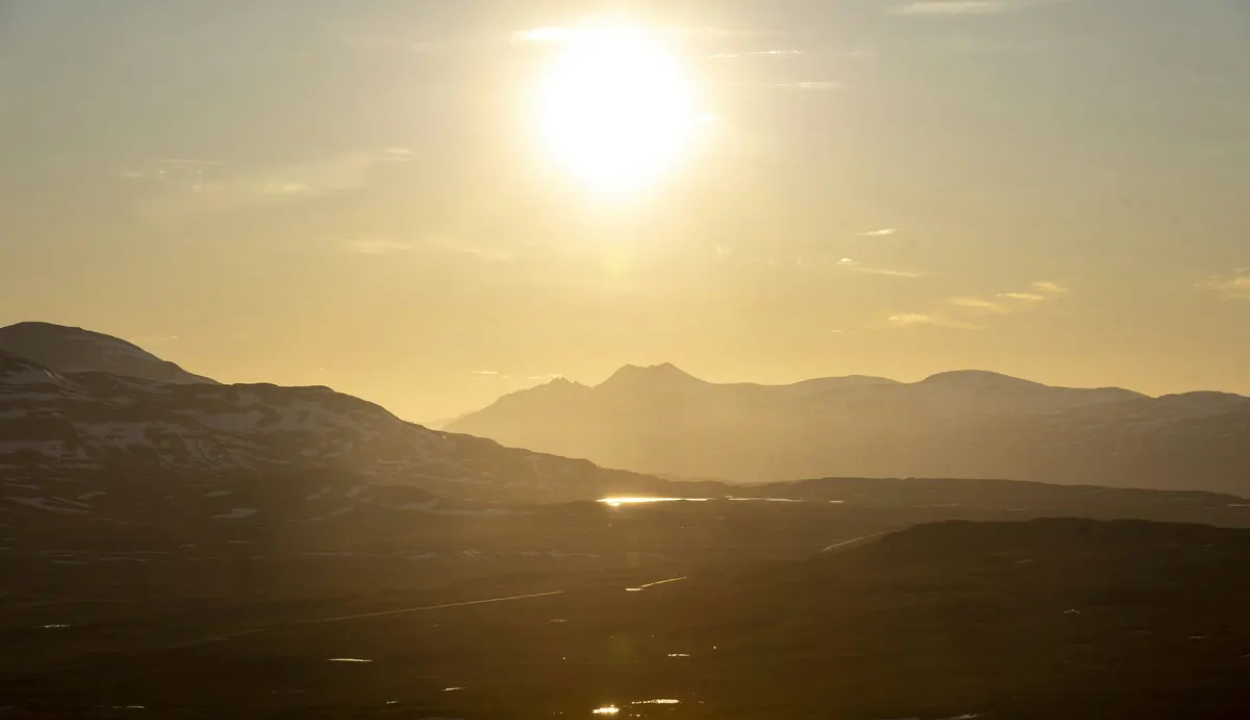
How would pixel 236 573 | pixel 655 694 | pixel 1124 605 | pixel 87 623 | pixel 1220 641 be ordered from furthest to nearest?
pixel 236 573, pixel 87 623, pixel 1124 605, pixel 1220 641, pixel 655 694

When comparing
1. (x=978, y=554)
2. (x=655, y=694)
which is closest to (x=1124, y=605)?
(x=978, y=554)

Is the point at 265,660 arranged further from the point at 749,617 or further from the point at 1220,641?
the point at 1220,641

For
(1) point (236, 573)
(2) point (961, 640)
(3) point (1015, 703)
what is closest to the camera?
(3) point (1015, 703)

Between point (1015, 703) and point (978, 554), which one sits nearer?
point (1015, 703)

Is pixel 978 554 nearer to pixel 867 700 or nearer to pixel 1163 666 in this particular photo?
pixel 1163 666

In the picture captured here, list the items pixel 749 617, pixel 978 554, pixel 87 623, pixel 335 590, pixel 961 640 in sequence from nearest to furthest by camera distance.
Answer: pixel 961 640 < pixel 749 617 < pixel 87 623 < pixel 978 554 < pixel 335 590

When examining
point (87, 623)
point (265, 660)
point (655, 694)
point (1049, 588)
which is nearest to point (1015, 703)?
A: point (655, 694)
